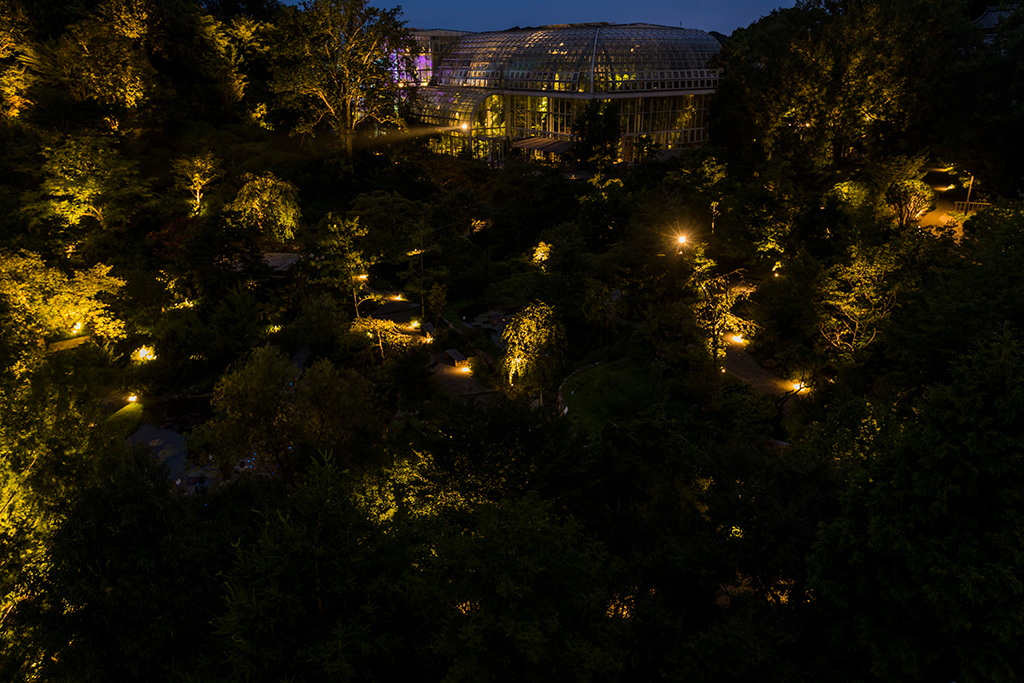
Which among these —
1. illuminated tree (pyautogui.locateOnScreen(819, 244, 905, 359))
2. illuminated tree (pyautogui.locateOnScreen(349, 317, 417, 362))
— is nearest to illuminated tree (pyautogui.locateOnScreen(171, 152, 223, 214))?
illuminated tree (pyautogui.locateOnScreen(349, 317, 417, 362))

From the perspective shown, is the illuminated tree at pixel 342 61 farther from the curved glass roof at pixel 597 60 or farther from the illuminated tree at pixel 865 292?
the illuminated tree at pixel 865 292

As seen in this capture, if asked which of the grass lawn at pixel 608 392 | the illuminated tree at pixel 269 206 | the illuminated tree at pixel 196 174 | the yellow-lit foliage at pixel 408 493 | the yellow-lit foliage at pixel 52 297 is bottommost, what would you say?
the grass lawn at pixel 608 392

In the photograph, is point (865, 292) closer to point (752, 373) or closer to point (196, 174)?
point (752, 373)

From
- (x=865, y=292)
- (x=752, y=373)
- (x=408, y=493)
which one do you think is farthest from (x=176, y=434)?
(x=865, y=292)

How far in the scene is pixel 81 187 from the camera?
102 feet

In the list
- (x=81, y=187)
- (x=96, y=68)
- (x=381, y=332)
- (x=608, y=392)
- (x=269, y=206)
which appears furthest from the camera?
(x=96, y=68)

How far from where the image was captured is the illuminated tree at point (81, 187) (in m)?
30.4

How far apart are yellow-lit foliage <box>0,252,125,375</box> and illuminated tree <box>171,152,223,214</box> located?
11447mm

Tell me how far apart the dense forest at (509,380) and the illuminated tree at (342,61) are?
29 cm

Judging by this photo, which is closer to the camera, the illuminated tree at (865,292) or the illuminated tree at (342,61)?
the illuminated tree at (865,292)

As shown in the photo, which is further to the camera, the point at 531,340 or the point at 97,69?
the point at 97,69

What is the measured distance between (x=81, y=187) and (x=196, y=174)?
19.0ft

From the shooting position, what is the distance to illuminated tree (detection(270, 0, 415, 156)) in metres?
41.9

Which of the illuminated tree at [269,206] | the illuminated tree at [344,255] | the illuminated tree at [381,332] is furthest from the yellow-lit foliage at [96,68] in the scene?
the illuminated tree at [381,332]
